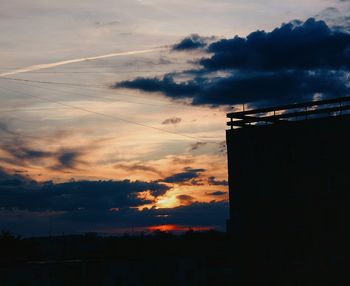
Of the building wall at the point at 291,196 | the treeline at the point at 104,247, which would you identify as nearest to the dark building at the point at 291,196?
the building wall at the point at 291,196

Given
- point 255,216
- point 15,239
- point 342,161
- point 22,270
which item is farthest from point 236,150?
point 15,239

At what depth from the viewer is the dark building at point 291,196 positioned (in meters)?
35.8

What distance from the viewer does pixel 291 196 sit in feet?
125

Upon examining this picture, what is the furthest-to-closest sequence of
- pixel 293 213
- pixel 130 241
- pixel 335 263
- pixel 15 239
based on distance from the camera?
1. pixel 15 239
2. pixel 130 241
3. pixel 293 213
4. pixel 335 263

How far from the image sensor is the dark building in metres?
35.8

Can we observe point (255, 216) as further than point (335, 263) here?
Yes

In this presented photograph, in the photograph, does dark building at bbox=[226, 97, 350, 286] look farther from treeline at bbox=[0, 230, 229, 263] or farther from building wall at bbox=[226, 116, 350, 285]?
treeline at bbox=[0, 230, 229, 263]

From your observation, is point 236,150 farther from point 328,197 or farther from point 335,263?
point 335,263

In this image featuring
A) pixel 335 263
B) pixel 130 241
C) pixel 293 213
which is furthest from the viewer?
pixel 130 241

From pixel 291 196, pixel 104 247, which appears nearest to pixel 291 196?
pixel 291 196

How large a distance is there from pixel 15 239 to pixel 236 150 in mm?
50535

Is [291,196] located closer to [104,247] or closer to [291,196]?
[291,196]

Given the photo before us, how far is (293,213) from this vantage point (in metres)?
37.7

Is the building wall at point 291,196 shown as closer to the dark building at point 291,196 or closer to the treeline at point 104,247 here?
the dark building at point 291,196
